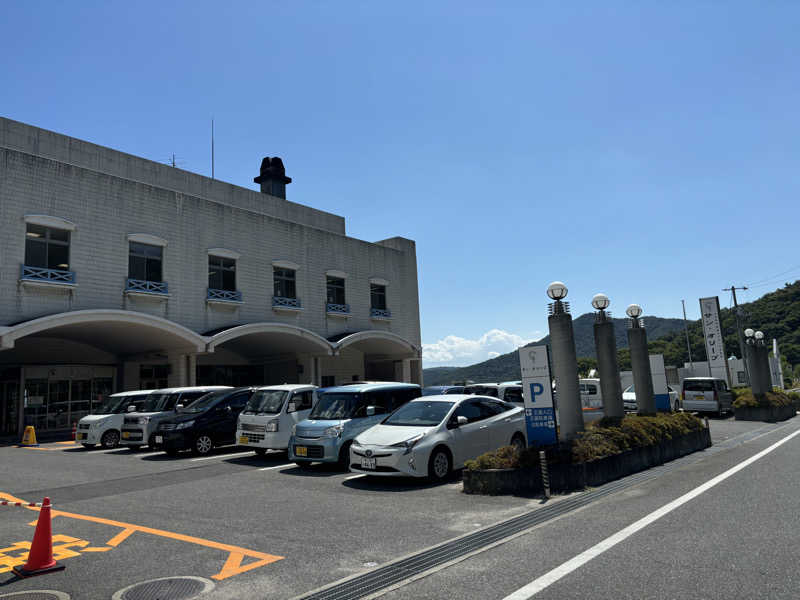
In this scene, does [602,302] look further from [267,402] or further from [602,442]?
[267,402]

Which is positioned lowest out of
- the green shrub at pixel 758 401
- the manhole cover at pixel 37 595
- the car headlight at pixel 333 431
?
the manhole cover at pixel 37 595

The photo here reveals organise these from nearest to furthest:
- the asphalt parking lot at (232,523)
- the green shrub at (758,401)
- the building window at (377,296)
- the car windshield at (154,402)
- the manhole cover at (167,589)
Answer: the manhole cover at (167,589)
the asphalt parking lot at (232,523)
the car windshield at (154,402)
the green shrub at (758,401)
the building window at (377,296)

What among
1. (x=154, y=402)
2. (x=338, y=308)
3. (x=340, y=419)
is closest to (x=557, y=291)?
(x=340, y=419)

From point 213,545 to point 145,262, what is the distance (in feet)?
65.5

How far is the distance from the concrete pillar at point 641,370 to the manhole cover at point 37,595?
1370cm

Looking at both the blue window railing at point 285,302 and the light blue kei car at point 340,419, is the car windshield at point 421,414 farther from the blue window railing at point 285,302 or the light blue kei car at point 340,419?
the blue window railing at point 285,302

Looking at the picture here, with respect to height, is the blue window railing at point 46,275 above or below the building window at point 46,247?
below

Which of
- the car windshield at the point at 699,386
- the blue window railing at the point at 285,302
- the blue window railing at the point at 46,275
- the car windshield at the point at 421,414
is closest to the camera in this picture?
the car windshield at the point at 421,414

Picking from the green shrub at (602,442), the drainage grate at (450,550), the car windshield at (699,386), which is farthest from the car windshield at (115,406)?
the car windshield at (699,386)

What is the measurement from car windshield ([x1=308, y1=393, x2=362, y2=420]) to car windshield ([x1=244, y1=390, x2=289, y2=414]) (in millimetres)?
1396

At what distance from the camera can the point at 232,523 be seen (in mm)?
7449

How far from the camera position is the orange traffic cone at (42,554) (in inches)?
217

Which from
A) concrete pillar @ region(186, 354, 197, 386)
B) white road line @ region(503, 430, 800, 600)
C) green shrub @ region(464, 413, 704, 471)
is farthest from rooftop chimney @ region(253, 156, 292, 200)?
white road line @ region(503, 430, 800, 600)

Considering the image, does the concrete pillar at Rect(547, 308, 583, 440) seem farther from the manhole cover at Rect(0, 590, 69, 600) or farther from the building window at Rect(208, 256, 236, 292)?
the building window at Rect(208, 256, 236, 292)
